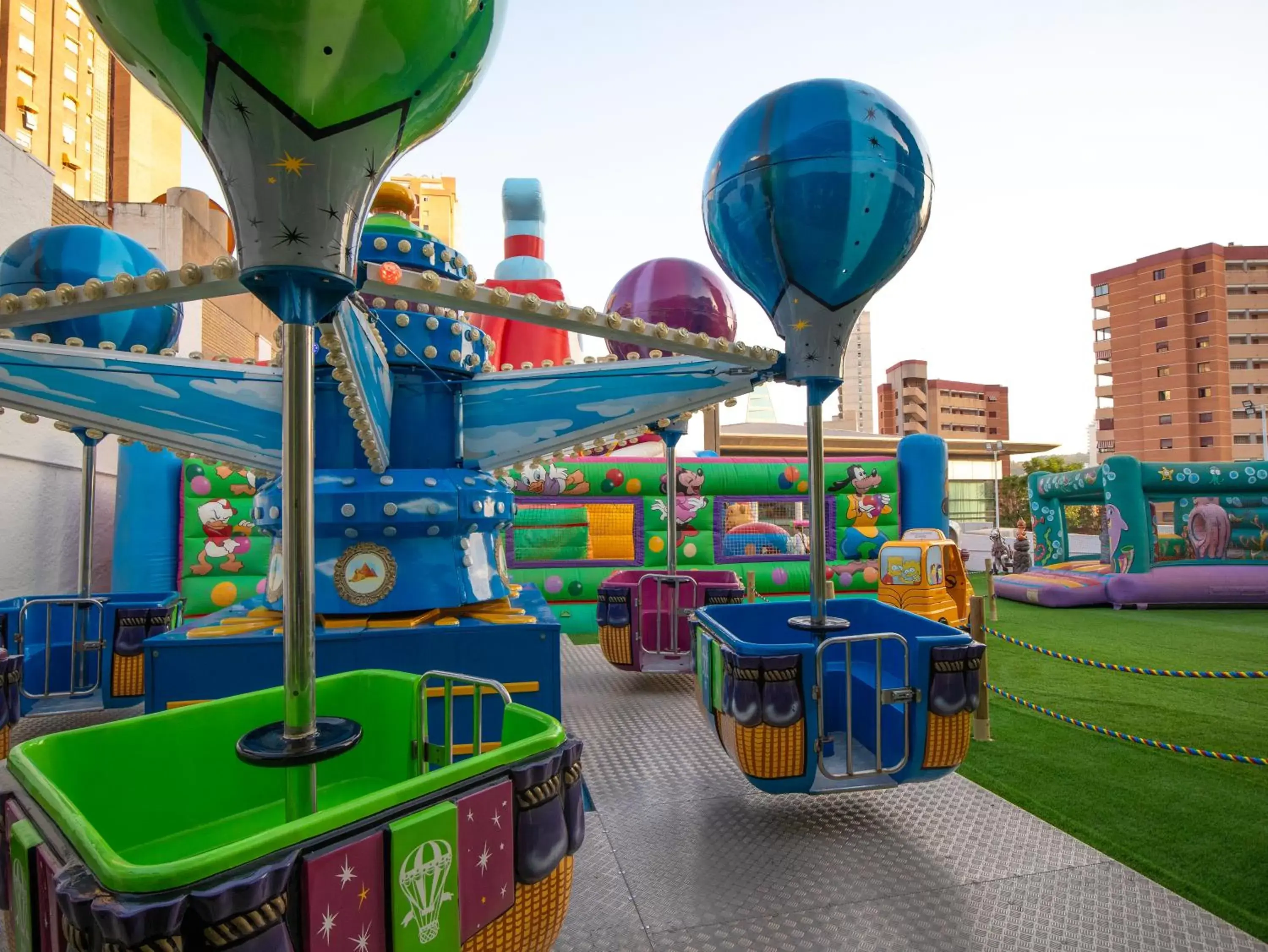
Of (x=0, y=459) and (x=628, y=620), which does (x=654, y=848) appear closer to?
(x=628, y=620)

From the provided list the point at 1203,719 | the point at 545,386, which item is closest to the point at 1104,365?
the point at 1203,719

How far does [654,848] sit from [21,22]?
2356 centimetres

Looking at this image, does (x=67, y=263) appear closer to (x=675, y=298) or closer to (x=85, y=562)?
(x=85, y=562)

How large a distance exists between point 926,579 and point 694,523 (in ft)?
8.53

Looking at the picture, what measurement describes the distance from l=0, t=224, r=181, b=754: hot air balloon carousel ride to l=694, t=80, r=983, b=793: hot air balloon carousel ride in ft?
11.1

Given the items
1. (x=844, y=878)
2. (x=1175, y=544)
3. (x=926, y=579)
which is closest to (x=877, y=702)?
(x=844, y=878)

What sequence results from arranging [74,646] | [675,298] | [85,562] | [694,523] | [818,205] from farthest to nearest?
1. [694,523]
2. [85,562]
3. [74,646]
4. [675,298]
5. [818,205]

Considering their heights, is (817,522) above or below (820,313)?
below

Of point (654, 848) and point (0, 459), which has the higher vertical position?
point (0, 459)

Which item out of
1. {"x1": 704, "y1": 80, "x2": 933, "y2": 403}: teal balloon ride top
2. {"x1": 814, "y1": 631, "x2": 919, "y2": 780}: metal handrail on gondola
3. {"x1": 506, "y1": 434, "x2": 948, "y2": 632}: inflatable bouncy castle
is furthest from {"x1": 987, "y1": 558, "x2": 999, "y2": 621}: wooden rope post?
{"x1": 704, "y1": 80, "x2": 933, "y2": 403}: teal balloon ride top

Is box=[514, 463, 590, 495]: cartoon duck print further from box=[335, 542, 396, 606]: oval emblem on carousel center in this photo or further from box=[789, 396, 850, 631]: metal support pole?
box=[789, 396, 850, 631]: metal support pole

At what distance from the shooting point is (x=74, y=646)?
4.45 m

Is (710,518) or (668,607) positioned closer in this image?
(668,607)

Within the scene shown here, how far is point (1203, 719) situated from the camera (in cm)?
462
